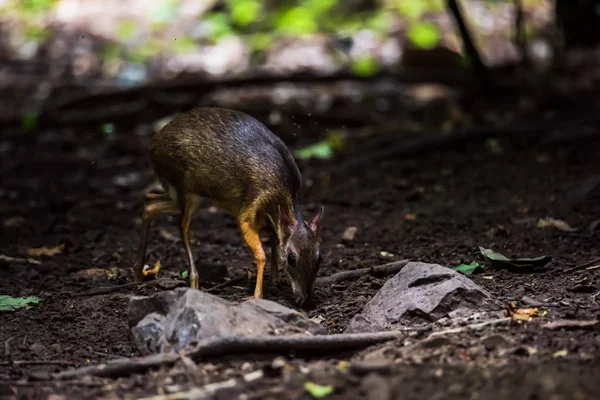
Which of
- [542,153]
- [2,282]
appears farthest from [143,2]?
[2,282]

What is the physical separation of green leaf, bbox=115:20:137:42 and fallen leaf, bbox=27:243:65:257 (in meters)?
8.01

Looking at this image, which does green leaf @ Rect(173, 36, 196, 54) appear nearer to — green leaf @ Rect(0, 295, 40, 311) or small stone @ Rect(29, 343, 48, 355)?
green leaf @ Rect(0, 295, 40, 311)

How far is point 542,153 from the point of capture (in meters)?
8.18

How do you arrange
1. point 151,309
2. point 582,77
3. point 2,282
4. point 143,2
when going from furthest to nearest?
point 143,2 < point 582,77 < point 2,282 < point 151,309

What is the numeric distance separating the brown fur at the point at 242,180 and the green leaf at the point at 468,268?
96 cm

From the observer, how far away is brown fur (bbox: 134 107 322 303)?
15.9 ft

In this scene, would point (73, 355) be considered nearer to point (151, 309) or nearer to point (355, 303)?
point (151, 309)

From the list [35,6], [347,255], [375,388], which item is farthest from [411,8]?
[375,388]

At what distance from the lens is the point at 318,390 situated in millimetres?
3172

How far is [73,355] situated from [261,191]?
1510 millimetres

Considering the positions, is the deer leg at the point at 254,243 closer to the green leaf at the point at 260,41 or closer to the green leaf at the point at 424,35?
the green leaf at the point at 424,35

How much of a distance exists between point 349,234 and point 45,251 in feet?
7.46

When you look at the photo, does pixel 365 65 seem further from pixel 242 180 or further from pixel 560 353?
pixel 560 353

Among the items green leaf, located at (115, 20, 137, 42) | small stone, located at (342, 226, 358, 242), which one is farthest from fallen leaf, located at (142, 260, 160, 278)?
green leaf, located at (115, 20, 137, 42)
